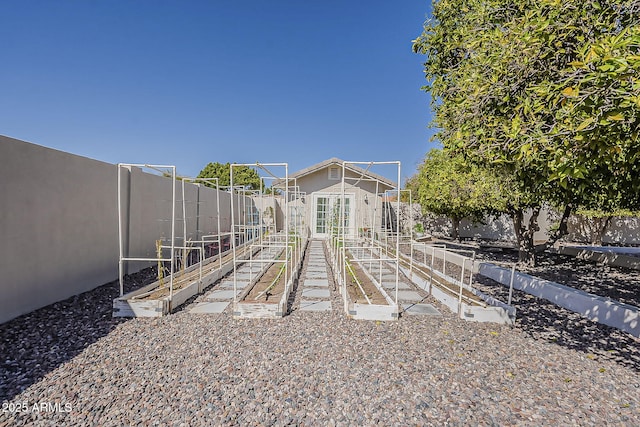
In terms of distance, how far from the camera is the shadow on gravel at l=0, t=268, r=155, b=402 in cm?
291

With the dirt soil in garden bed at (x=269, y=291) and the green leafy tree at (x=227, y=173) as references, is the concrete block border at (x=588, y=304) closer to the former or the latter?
the dirt soil in garden bed at (x=269, y=291)

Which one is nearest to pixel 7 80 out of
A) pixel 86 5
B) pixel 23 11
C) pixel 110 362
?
pixel 23 11

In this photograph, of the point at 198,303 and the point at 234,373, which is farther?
the point at 198,303

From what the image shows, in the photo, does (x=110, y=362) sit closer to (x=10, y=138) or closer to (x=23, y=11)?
(x=10, y=138)

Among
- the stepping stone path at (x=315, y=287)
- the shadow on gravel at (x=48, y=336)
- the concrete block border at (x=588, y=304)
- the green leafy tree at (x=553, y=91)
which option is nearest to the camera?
Answer: the green leafy tree at (x=553, y=91)

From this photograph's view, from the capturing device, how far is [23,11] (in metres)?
7.27

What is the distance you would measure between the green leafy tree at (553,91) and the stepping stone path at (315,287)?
3268mm

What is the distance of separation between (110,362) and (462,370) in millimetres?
3632

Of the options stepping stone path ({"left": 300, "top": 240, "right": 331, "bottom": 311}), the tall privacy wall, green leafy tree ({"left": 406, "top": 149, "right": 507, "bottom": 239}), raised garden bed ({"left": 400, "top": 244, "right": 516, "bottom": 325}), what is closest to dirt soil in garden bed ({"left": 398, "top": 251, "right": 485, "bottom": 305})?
raised garden bed ({"left": 400, "top": 244, "right": 516, "bottom": 325})

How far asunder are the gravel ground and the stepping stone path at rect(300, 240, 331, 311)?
2.66 feet

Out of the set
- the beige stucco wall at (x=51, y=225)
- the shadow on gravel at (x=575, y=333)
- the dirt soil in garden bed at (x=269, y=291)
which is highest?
the beige stucco wall at (x=51, y=225)

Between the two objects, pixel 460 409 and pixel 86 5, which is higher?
pixel 86 5

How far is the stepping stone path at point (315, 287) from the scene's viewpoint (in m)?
5.30

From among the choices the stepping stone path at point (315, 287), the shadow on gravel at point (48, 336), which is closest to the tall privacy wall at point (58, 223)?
the shadow on gravel at point (48, 336)
